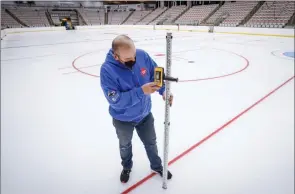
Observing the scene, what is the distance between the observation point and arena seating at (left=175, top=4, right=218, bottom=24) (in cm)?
1858

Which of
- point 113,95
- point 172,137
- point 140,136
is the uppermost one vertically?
point 113,95

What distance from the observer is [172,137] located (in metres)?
2.38

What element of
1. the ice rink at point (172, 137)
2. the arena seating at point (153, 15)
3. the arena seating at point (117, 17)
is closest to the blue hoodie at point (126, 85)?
the ice rink at point (172, 137)

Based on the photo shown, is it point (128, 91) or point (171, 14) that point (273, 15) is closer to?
point (171, 14)

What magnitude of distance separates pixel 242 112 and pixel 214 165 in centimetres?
123

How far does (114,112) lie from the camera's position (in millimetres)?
1527

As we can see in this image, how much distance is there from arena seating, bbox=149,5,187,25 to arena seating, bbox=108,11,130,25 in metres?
5.59

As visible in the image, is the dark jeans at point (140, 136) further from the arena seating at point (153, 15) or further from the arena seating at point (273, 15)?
the arena seating at point (153, 15)

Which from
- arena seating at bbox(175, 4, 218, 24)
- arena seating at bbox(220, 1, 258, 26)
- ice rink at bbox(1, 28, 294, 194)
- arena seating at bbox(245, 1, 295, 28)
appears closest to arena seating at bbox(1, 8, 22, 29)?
arena seating at bbox(175, 4, 218, 24)

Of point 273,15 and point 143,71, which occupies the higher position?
point 273,15

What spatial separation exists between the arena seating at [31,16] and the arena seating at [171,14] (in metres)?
11.3

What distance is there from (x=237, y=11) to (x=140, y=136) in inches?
685

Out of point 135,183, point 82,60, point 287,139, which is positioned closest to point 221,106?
point 287,139

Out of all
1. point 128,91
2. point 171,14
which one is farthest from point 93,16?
point 128,91
